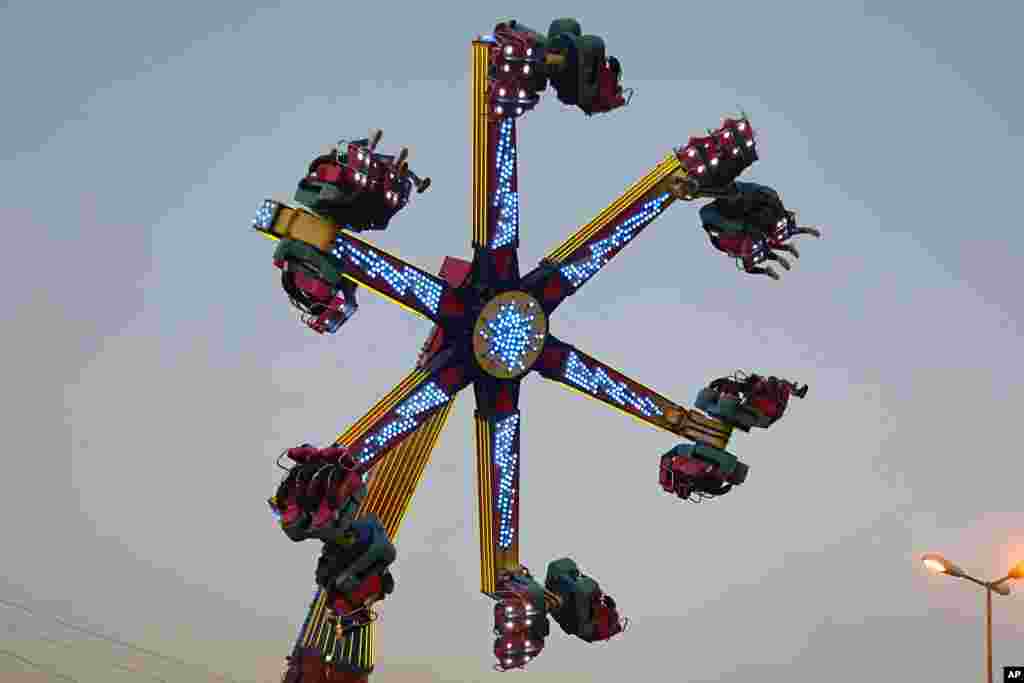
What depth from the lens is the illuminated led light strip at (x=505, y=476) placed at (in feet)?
108

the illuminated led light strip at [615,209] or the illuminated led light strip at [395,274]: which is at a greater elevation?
the illuminated led light strip at [615,209]

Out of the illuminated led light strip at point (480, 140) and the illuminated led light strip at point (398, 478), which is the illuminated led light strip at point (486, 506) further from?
the illuminated led light strip at point (480, 140)

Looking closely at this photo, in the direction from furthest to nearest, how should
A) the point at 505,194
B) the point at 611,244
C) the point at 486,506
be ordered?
the point at 611,244
the point at 505,194
the point at 486,506

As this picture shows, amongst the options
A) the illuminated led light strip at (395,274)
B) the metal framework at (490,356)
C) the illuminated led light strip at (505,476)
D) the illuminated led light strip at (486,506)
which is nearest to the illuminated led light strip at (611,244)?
the metal framework at (490,356)

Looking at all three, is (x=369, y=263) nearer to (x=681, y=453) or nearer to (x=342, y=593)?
(x=342, y=593)

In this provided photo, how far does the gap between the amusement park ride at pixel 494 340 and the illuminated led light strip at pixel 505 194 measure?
0.04m

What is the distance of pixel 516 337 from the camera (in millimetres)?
33000

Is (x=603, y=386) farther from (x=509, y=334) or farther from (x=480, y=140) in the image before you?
(x=480, y=140)

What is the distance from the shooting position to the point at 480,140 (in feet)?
109

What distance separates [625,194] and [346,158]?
22.7ft

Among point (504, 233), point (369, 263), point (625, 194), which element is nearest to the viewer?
point (369, 263)

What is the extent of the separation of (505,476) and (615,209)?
5.58 metres

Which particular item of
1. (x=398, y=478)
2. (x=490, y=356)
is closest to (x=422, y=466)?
(x=398, y=478)

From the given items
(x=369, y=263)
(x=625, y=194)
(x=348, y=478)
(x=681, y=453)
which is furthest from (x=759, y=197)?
(x=348, y=478)
